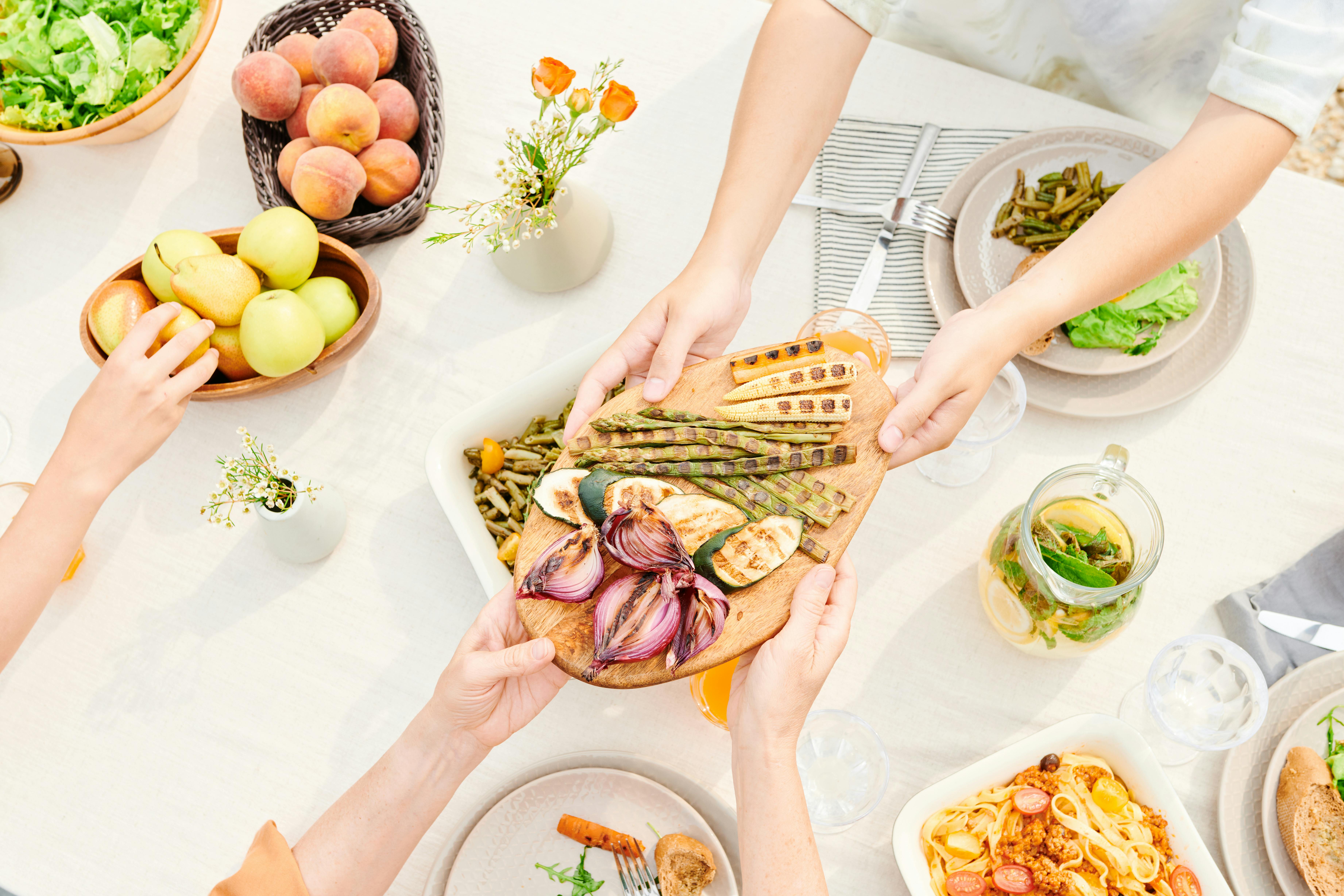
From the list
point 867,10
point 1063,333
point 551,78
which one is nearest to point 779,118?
point 867,10

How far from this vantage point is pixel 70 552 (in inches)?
63.9

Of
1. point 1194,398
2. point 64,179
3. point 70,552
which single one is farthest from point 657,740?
point 64,179

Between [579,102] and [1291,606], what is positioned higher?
[579,102]

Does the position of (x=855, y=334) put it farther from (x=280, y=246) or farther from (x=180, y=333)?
(x=180, y=333)

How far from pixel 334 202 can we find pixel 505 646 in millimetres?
1019

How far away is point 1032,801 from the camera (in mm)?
1410

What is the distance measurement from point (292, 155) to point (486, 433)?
77cm

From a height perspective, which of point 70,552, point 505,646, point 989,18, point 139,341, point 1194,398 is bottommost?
point 70,552

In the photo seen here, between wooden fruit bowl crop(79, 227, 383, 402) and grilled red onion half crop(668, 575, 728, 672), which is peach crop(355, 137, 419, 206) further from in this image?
grilled red onion half crop(668, 575, 728, 672)

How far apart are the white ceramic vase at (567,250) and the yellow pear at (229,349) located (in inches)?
22.3

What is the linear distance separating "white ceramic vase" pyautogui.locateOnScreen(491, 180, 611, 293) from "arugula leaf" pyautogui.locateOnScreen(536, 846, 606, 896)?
1183 millimetres

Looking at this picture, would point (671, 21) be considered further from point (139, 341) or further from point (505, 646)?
point (505, 646)

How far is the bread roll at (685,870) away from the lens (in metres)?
1.43

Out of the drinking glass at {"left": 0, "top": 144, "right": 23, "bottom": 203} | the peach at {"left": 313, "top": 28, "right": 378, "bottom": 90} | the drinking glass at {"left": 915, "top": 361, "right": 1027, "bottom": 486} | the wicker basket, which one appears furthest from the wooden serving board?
the drinking glass at {"left": 0, "top": 144, "right": 23, "bottom": 203}
